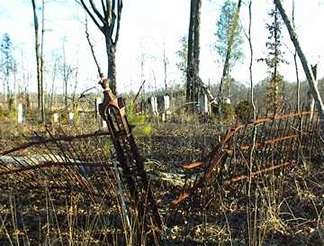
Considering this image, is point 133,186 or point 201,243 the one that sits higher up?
point 133,186

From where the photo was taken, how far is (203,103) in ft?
45.1

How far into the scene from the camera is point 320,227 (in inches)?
120

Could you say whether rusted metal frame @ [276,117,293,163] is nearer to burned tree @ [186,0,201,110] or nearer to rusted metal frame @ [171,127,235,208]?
rusted metal frame @ [171,127,235,208]

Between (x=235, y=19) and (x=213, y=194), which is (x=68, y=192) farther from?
(x=235, y=19)

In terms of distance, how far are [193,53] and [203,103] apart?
2.16m

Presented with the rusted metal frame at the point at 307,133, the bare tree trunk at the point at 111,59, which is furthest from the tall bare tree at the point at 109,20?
the rusted metal frame at the point at 307,133

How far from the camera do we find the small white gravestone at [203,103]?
1351cm

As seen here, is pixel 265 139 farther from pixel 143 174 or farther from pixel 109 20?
pixel 109 20

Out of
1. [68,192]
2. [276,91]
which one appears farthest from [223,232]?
[276,91]

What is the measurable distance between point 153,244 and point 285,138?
1958 millimetres

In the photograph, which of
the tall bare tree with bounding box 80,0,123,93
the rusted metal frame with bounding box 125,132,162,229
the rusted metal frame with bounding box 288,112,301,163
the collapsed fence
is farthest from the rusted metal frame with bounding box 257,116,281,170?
the tall bare tree with bounding box 80,0,123,93

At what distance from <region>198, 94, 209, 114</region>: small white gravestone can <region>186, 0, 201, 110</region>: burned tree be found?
176 millimetres

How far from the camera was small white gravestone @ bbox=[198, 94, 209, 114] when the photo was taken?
13.5 metres

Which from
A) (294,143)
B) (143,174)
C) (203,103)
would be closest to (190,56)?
(203,103)
